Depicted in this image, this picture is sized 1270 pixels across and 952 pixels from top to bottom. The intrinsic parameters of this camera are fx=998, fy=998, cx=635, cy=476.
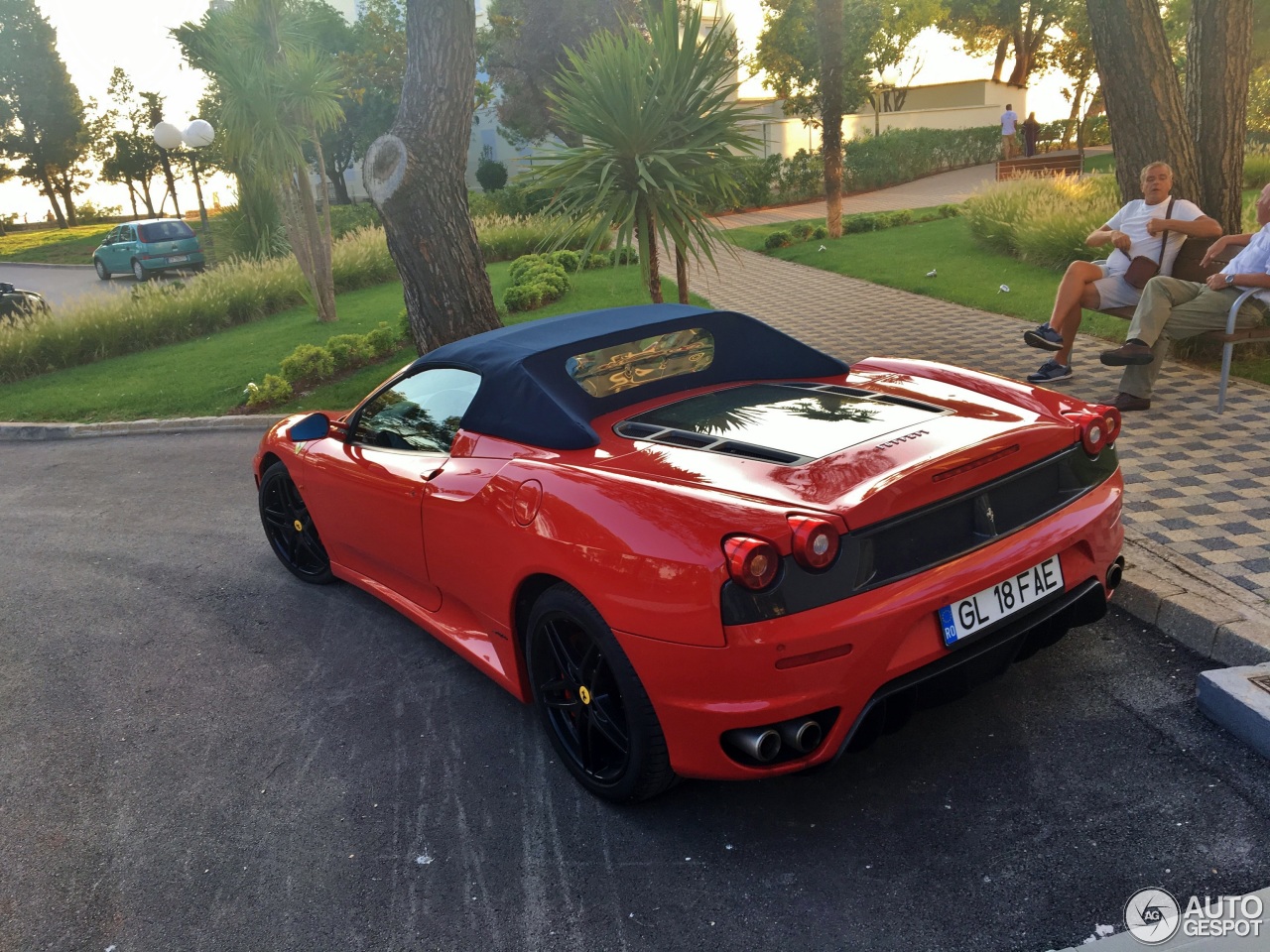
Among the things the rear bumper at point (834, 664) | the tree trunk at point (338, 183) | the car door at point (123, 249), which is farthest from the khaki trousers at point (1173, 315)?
the tree trunk at point (338, 183)

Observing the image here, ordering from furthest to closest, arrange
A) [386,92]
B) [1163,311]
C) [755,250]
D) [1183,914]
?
1. [386,92]
2. [755,250]
3. [1163,311]
4. [1183,914]

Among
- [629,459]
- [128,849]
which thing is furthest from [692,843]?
[128,849]

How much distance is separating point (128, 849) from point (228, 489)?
4948mm

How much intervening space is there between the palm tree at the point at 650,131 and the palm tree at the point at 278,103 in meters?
8.73

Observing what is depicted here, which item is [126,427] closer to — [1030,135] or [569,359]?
[569,359]

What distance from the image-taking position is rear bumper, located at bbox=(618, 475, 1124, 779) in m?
2.64

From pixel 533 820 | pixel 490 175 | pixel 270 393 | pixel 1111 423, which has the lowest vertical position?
pixel 533 820

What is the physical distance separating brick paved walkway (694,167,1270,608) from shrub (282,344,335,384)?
16.4 feet

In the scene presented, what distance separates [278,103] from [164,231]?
17011mm

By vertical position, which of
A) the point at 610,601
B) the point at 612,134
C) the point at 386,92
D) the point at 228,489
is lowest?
the point at 228,489

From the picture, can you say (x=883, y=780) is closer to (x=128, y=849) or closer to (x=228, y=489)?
(x=128, y=849)

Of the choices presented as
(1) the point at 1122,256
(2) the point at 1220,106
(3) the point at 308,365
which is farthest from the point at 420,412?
(3) the point at 308,365

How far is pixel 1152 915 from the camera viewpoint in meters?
2.49

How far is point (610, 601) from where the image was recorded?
288 centimetres
